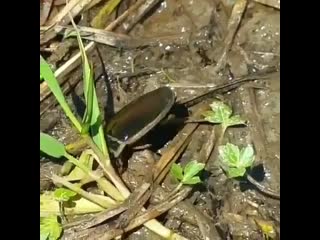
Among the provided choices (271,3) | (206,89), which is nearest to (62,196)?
(206,89)

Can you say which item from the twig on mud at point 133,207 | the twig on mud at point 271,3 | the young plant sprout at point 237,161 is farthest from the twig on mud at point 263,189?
the twig on mud at point 271,3

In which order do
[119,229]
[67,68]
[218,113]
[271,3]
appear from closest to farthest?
[119,229]
[218,113]
[67,68]
[271,3]

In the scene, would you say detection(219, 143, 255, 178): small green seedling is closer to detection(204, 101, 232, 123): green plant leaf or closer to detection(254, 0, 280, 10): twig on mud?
detection(204, 101, 232, 123): green plant leaf

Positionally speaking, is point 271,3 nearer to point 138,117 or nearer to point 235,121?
point 235,121

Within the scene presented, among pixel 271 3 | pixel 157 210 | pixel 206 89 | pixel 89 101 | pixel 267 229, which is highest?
pixel 89 101

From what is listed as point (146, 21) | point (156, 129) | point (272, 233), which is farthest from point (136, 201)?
point (146, 21)
